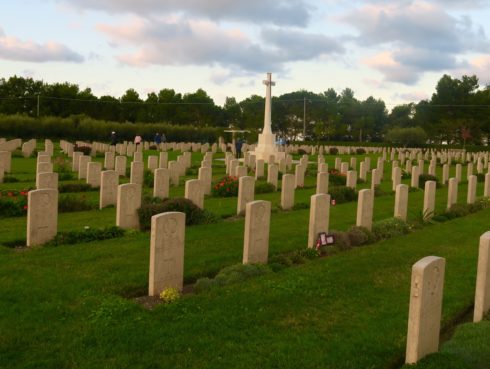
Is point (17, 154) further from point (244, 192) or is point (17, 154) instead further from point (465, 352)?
point (465, 352)

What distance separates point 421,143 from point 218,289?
68.4 m

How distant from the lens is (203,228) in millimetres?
11781

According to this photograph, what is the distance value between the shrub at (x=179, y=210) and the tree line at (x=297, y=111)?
2080 inches

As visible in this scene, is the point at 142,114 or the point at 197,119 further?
the point at 197,119

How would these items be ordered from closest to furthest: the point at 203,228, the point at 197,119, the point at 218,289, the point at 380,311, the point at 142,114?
the point at 380,311
the point at 218,289
the point at 203,228
the point at 142,114
the point at 197,119

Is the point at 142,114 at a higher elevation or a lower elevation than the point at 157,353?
higher

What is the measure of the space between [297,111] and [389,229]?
8165 centimetres

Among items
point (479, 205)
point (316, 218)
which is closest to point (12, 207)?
point (316, 218)

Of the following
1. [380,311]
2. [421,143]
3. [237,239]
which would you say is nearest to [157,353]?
[380,311]

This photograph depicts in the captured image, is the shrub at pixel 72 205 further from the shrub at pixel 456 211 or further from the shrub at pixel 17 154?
the shrub at pixel 17 154

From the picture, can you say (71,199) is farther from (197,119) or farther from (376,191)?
(197,119)

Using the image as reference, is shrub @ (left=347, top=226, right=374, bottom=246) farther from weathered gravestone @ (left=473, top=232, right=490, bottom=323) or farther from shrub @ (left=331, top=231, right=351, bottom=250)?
weathered gravestone @ (left=473, top=232, right=490, bottom=323)

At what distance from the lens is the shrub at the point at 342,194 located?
1727 centimetres

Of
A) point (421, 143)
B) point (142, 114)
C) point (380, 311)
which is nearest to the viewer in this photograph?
point (380, 311)
